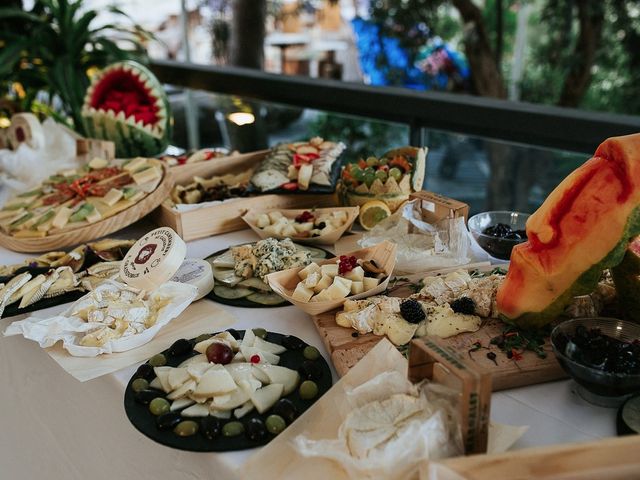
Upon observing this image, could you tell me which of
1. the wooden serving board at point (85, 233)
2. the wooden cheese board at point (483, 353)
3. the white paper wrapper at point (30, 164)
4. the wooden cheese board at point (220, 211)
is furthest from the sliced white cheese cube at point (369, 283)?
the white paper wrapper at point (30, 164)

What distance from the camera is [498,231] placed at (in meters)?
1.70

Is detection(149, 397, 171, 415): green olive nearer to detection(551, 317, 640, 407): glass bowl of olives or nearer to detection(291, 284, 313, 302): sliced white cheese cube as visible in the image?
detection(291, 284, 313, 302): sliced white cheese cube

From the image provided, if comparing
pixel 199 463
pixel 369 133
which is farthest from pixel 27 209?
pixel 369 133

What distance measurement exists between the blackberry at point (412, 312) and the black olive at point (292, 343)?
0.22 meters

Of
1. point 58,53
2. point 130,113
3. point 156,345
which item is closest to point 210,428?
point 156,345

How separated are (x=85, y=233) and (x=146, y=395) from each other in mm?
948

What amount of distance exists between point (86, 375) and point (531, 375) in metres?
0.87

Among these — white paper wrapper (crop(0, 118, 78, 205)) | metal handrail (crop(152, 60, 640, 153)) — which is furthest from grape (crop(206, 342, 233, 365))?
metal handrail (crop(152, 60, 640, 153))

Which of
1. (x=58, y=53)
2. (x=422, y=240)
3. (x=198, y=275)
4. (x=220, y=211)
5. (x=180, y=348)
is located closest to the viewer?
(x=180, y=348)

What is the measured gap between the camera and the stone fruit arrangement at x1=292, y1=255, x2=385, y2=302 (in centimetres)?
138

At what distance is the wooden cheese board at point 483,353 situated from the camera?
114 centimetres

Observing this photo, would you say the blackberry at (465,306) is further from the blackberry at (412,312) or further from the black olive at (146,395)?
the black olive at (146,395)

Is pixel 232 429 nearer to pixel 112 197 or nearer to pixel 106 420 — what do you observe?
pixel 106 420

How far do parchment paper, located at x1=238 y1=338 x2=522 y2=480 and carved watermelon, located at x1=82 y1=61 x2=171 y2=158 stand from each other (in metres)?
1.92
